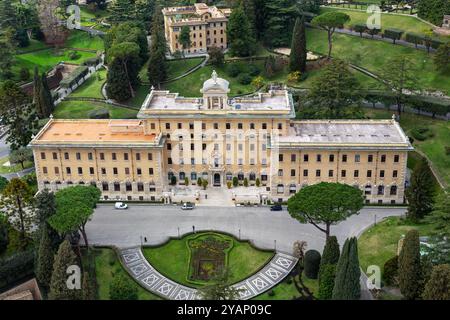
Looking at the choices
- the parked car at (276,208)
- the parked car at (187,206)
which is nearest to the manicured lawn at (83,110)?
the parked car at (187,206)

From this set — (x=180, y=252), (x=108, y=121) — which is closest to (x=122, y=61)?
(x=108, y=121)

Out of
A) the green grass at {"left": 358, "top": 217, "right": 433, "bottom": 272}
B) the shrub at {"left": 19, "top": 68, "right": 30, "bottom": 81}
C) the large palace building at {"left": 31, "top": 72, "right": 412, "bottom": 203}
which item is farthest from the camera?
the shrub at {"left": 19, "top": 68, "right": 30, "bottom": 81}

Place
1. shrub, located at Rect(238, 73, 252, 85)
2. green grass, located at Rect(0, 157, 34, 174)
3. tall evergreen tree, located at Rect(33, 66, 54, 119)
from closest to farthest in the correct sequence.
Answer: green grass, located at Rect(0, 157, 34, 174)
tall evergreen tree, located at Rect(33, 66, 54, 119)
shrub, located at Rect(238, 73, 252, 85)

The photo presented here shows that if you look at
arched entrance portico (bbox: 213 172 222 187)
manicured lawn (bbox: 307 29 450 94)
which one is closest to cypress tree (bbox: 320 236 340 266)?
arched entrance portico (bbox: 213 172 222 187)

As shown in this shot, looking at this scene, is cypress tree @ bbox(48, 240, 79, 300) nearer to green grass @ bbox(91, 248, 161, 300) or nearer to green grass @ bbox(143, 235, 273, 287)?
green grass @ bbox(91, 248, 161, 300)

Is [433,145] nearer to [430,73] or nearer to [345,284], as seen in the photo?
[430,73]

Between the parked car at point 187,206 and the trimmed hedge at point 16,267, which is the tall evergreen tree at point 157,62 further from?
the trimmed hedge at point 16,267

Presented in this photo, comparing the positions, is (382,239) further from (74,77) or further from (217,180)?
(74,77)

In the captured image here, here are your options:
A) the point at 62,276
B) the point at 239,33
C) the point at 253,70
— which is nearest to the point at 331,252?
the point at 62,276
